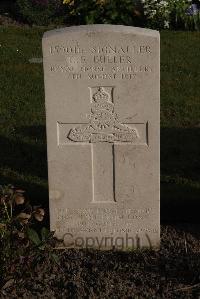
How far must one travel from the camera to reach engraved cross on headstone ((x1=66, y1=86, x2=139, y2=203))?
502 centimetres

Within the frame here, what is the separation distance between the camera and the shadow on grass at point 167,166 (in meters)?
6.09

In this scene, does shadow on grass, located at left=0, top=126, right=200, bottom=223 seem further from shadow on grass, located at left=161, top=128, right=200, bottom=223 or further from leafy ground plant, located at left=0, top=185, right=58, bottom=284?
leafy ground plant, located at left=0, top=185, right=58, bottom=284

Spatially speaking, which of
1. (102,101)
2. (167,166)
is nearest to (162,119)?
(167,166)

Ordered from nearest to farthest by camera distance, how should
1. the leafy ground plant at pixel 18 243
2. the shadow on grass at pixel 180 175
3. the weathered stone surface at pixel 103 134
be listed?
the leafy ground plant at pixel 18 243, the weathered stone surface at pixel 103 134, the shadow on grass at pixel 180 175

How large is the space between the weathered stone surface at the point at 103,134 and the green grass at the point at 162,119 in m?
0.77

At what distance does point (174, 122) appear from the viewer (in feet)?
27.5

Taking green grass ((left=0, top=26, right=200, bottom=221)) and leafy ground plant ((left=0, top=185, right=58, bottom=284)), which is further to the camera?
green grass ((left=0, top=26, right=200, bottom=221))

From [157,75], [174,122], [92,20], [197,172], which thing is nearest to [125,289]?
[157,75]

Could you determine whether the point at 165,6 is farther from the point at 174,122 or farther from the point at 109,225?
the point at 109,225

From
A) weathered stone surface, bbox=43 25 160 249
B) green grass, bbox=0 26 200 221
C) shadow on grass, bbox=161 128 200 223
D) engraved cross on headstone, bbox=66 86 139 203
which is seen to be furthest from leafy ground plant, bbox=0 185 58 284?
shadow on grass, bbox=161 128 200 223

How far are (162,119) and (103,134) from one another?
343 cm

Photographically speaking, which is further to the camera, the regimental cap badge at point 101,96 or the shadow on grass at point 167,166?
the shadow on grass at point 167,166

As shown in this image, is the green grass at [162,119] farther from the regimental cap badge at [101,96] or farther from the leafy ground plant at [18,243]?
the regimental cap badge at [101,96]

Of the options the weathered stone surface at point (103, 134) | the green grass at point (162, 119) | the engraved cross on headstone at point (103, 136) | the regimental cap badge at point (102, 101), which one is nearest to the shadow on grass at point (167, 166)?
the green grass at point (162, 119)
